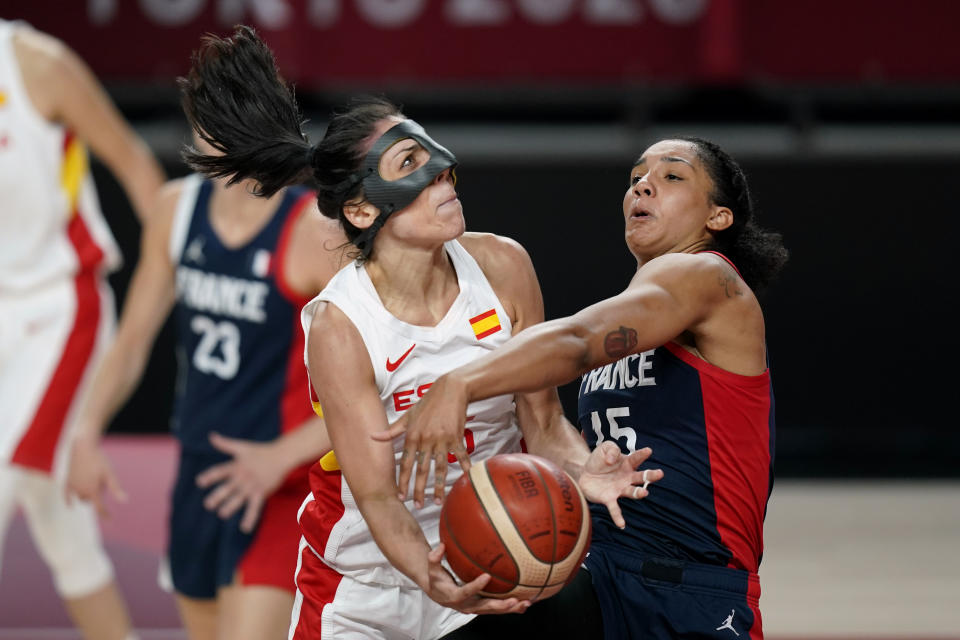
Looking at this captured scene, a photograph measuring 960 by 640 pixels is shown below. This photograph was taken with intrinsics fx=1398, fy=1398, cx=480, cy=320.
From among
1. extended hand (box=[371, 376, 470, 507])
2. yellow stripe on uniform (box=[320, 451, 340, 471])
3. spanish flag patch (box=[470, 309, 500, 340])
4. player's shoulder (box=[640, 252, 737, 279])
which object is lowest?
yellow stripe on uniform (box=[320, 451, 340, 471])

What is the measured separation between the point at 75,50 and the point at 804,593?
491 cm

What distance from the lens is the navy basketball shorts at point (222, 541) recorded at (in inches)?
153

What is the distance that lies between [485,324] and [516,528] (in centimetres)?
54

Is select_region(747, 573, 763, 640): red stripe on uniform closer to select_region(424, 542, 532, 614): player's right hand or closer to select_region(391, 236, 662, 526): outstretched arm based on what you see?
select_region(391, 236, 662, 526): outstretched arm

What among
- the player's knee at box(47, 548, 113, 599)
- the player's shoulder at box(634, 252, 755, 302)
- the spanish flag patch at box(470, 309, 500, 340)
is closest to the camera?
the player's shoulder at box(634, 252, 755, 302)

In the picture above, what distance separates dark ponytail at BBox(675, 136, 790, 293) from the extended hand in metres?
0.92

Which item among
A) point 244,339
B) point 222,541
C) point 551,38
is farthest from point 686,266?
point 551,38

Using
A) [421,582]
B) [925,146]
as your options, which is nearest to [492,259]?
[421,582]

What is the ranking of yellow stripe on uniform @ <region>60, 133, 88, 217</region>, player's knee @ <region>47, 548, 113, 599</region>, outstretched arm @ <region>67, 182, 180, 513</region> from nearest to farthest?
outstretched arm @ <region>67, 182, 180, 513</region> → player's knee @ <region>47, 548, 113, 599</region> → yellow stripe on uniform @ <region>60, 133, 88, 217</region>

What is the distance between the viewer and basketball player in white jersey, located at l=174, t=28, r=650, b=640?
8.90ft

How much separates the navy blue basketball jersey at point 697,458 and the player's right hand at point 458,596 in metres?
0.44

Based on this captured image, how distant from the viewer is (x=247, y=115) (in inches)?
120

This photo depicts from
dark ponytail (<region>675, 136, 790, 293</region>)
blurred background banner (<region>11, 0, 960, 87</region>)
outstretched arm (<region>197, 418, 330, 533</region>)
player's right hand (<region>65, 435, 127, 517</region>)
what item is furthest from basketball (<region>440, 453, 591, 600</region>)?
blurred background banner (<region>11, 0, 960, 87</region>)

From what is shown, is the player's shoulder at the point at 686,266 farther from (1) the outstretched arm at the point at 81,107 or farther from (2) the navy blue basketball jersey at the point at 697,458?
(1) the outstretched arm at the point at 81,107
